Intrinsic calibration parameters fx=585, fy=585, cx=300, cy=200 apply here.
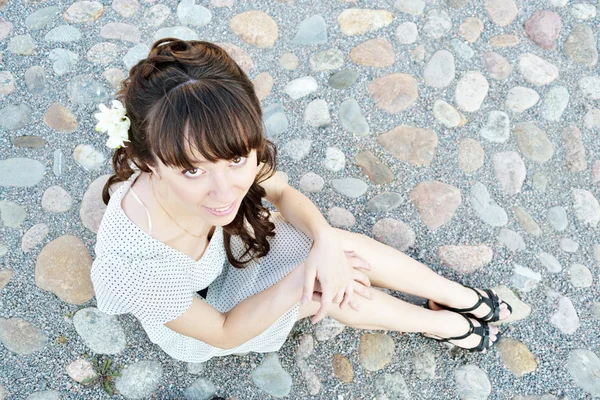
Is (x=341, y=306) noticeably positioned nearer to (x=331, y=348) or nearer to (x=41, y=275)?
(x=331, y=348)

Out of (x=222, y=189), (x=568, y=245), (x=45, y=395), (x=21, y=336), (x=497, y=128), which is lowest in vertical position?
(x=45, y=395)

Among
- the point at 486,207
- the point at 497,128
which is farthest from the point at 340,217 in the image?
the point at 497,128

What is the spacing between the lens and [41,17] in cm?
297

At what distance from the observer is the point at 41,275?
7.84 feet

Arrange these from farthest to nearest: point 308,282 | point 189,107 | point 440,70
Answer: point 440,70
point 308,282
point 189,107

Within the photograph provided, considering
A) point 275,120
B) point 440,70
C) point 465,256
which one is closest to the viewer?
point 465,256

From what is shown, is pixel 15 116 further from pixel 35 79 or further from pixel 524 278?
pixel 524 278

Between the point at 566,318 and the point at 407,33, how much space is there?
1546mm

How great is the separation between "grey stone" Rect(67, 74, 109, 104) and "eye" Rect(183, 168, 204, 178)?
1427 millimetres

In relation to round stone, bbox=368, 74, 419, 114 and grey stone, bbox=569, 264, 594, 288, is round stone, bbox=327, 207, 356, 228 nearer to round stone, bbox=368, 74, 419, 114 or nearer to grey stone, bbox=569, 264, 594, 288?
round stone, bbox=368, 74, 419, 114

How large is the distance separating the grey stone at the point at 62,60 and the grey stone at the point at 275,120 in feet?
3.18

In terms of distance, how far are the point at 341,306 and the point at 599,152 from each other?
1587mm

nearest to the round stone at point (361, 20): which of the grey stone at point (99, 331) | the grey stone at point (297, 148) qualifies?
the grey stone at point (297, 148)

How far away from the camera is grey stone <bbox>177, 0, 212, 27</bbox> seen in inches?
117
